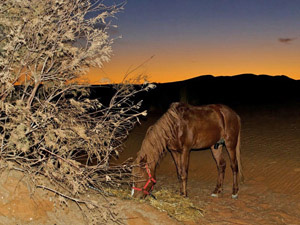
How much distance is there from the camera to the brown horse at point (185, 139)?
210 inches

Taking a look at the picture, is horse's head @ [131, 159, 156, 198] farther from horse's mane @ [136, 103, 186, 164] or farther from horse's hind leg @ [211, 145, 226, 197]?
horse's hind leg @ [211, 145, 226, 197]

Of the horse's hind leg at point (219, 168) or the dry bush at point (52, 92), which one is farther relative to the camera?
the horse's hind leg at point (219, 168)

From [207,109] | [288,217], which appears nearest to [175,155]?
[207,109]

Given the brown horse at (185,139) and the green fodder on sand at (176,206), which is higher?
the brown horse at (185,139)

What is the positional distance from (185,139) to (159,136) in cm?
77

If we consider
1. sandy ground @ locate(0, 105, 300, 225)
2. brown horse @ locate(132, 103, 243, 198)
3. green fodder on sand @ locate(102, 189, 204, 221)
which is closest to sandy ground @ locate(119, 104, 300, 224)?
sandy ground @ locate(0, 105, 300, 225)

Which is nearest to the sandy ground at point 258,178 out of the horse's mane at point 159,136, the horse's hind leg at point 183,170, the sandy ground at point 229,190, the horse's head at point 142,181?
the sandy ground at point 229,190

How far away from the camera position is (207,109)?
6.78 m

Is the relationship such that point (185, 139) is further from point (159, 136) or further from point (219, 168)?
point (219, 168)

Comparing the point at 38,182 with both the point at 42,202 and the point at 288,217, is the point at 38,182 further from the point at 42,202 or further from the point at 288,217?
the point at 288,217

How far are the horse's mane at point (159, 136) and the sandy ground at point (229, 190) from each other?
134 centimetres

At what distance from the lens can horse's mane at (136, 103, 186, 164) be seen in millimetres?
5445

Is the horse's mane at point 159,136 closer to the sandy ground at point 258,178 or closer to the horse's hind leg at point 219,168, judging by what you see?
the sandy ground at point 258,178

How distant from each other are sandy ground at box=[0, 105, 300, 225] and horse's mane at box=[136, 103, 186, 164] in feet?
4.39
